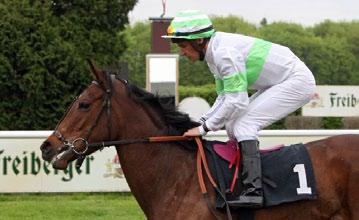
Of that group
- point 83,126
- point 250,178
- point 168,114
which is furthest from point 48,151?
point 250,178

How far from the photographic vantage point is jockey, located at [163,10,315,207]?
5.11m

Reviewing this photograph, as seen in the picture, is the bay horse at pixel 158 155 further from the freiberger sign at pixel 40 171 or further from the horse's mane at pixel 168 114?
the freiberger sign at pixel 40 171

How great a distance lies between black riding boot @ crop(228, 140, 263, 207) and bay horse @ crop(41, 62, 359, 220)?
14 centimetres

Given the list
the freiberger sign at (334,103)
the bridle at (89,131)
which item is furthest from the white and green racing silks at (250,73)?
the freiberger sign at (334,103)

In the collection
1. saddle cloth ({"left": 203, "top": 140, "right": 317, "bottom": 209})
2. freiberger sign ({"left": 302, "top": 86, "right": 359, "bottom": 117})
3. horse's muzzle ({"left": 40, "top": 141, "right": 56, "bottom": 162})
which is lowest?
freiberger sign ({"left": 302, "top": 86, "right": 359, "bottom": 117})

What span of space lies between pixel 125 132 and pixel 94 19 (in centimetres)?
1175

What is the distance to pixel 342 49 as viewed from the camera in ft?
201

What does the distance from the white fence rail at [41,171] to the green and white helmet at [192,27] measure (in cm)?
649

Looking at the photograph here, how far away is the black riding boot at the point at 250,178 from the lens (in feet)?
16.7

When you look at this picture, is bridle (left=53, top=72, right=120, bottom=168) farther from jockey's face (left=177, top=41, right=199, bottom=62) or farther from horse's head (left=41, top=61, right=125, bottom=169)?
jockey's face (left=177, top=41, right=199, bottom=62)

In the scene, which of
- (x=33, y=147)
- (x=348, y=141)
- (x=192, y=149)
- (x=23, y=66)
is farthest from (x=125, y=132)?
(x=23, y=66)

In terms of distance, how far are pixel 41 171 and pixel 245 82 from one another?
7227mm

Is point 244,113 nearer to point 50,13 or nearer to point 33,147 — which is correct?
point 33,147

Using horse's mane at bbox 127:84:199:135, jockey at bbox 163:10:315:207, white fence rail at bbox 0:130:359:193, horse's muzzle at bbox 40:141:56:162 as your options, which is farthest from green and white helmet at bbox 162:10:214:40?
white fence rail at bbox 0:130:359:193
